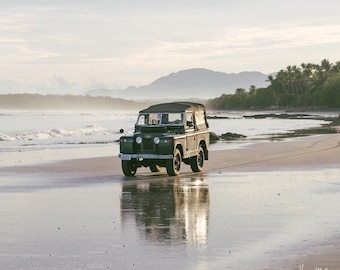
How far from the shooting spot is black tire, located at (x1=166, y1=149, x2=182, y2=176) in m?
22.6

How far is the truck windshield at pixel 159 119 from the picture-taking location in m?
23.9

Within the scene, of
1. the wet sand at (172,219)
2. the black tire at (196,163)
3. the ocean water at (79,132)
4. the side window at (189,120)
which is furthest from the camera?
the ocean water at (79,132)

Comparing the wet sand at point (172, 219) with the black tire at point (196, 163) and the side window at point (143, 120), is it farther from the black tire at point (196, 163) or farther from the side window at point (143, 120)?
the side window at point (143, 120)

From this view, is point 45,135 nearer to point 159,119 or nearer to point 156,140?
point 159,119

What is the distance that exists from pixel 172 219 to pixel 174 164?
8.99 meters

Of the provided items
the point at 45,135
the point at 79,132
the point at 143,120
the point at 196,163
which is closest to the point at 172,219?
the point at 196,163

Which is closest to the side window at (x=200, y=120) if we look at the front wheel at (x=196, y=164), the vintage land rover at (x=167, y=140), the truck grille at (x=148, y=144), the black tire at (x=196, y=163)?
the vintage land rover at (x=167, y=140)

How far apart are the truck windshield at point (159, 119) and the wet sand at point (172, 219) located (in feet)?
5.44

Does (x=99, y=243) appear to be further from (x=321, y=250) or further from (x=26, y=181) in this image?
(x=26, y=181)

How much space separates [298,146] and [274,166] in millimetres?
13339

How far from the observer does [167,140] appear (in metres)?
22.5

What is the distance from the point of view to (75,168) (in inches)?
1041

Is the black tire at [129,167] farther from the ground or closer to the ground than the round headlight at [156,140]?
closer to the ground

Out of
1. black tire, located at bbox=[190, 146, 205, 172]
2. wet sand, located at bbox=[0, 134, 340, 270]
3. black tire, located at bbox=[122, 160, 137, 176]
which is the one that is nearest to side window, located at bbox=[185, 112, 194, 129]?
black tire, located at bbox=[190, 146, 205, 172]
